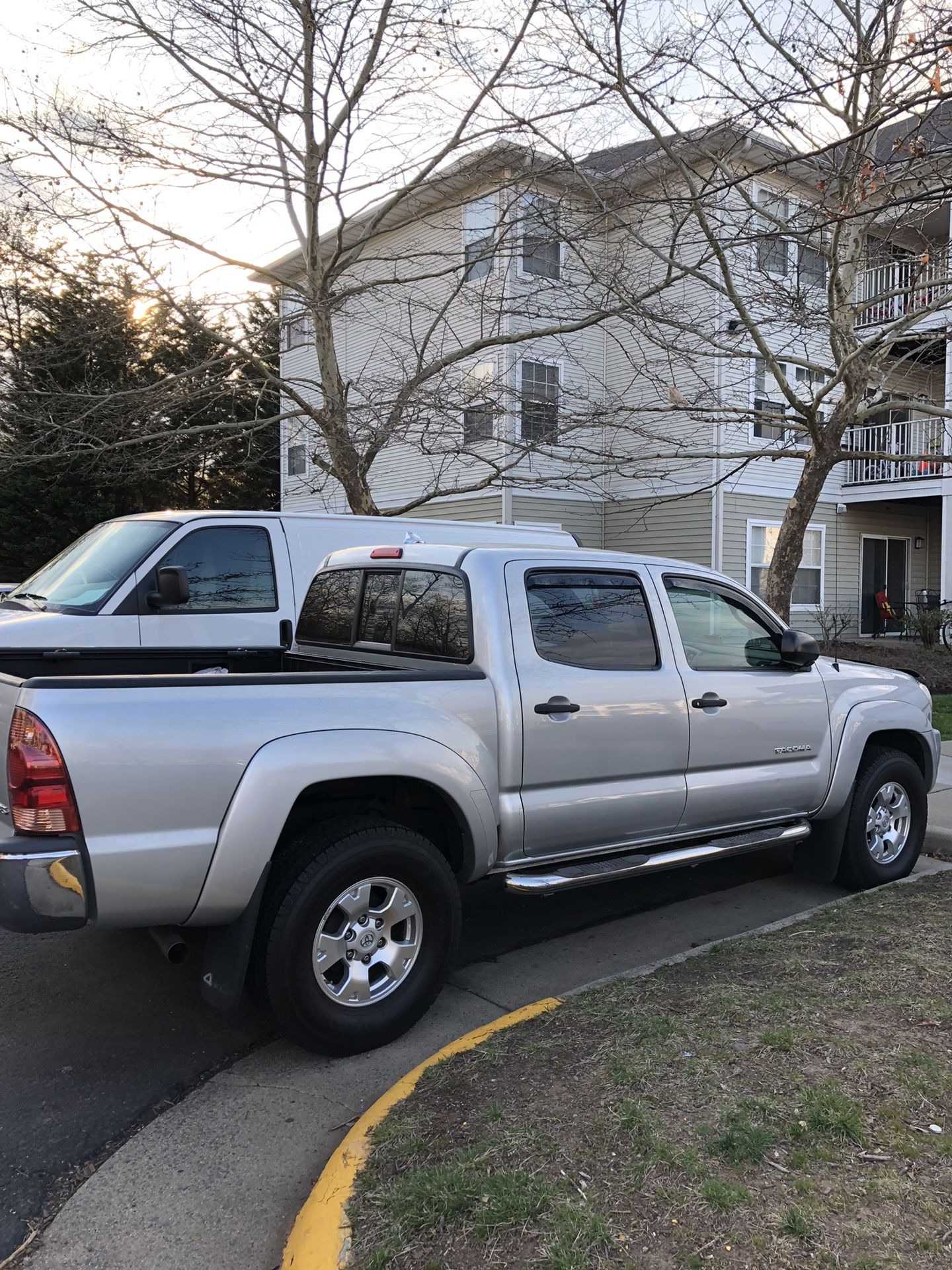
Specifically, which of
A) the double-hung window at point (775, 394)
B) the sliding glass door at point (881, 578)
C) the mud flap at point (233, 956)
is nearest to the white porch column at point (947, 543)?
the sliding glass door at point (881, 578)

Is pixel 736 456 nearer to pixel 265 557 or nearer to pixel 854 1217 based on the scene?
pixel 265 557

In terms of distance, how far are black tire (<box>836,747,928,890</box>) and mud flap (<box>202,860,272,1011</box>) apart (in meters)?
3.60

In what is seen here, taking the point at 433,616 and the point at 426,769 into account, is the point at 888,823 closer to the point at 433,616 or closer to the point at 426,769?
the point at 433,616

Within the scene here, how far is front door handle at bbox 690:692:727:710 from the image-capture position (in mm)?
4910

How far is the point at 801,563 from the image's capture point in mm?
20125

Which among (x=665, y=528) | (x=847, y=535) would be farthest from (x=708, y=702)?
(x=847, y=535)

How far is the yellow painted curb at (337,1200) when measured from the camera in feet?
8.49

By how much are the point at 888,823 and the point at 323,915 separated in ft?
12.4

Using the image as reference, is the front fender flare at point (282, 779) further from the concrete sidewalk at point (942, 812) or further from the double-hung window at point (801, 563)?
the double-hung window at point (801, 563)

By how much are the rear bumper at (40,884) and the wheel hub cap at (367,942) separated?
872 millimetres

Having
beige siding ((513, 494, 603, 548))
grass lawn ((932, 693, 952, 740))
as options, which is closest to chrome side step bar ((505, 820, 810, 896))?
grass lawn ((932, 693, 952, 740))

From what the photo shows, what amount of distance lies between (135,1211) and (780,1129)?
1908 mm

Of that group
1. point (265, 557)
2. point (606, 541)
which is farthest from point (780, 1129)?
point (606, 541)

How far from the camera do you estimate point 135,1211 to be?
2.92 m
